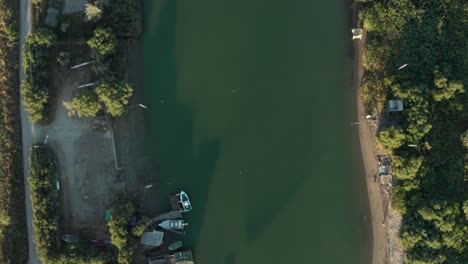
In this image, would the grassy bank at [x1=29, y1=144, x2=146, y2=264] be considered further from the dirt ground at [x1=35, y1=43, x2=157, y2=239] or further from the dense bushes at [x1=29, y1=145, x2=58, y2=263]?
the dirt ground at [x1=35, y1=43, x2=157, y2=239]

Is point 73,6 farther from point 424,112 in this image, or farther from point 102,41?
point 424,112

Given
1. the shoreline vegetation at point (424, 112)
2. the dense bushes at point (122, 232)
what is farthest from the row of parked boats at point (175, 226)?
the shoreline vegetation at point (424, 112)

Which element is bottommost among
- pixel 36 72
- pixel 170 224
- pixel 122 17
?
pixel 170 224

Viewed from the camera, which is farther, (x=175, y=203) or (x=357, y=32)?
(x=357, y=32)

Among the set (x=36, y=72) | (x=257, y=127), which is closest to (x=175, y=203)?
(x=257, y=127)

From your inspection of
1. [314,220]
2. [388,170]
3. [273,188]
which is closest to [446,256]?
[388,170]

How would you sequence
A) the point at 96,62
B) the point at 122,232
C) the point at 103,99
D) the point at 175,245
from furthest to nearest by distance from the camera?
the point at 175,245
the point at 96,62
the point at 103,99
the point at 122,232
